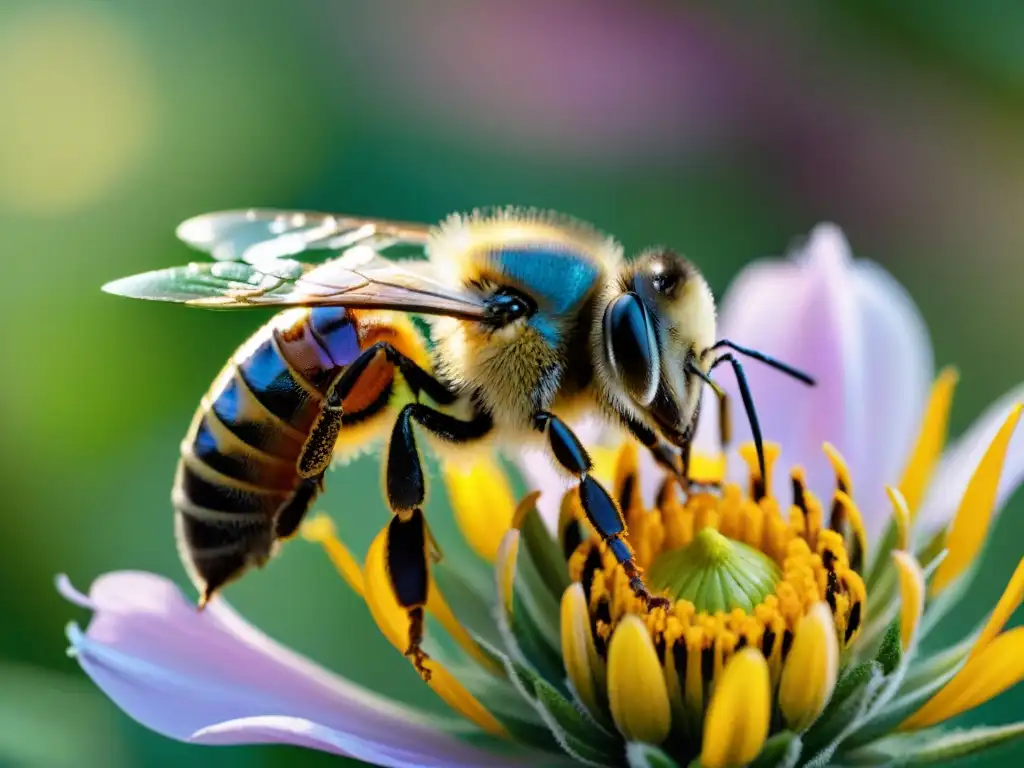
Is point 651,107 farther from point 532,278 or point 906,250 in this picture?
point 532,278

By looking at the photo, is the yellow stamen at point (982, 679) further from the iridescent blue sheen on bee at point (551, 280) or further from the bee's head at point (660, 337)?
the iridescent blue sheen on bee at point (551, 280)

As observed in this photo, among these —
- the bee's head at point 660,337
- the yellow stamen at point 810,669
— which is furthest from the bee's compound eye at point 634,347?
the yellow stamen at point 810,669

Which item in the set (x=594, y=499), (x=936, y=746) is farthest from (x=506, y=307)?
(x=936, y=746)

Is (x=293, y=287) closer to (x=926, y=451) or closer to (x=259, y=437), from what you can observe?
(x=259, y=437)

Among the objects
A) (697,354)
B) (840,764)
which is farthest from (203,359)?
(840,764)

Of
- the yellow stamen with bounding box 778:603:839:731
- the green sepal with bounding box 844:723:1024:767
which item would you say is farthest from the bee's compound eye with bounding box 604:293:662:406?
Answer: the green sepal with bounding box 844:723:1024:767

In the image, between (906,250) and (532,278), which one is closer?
(532,278)

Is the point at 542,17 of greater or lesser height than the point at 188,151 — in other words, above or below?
above
